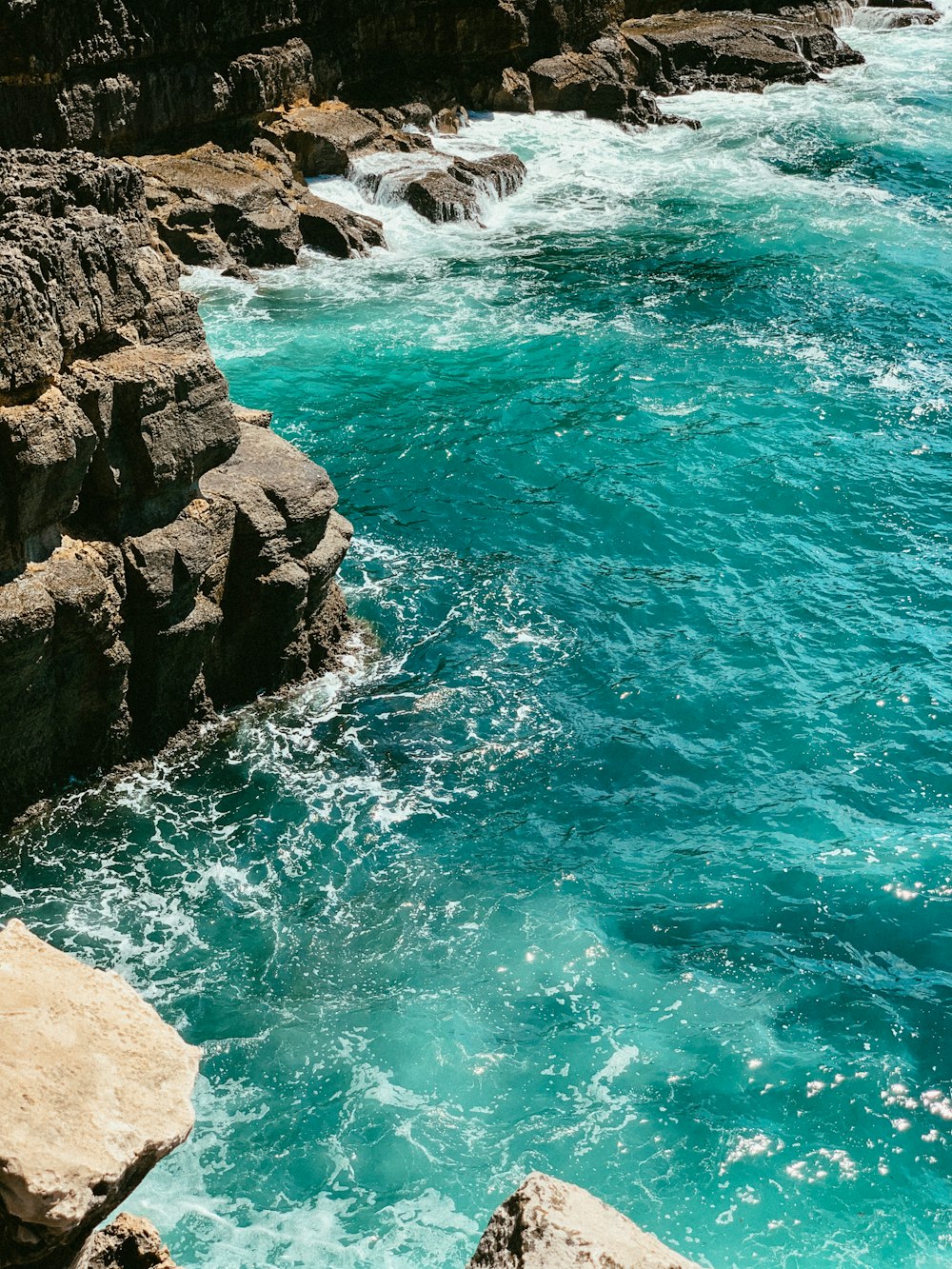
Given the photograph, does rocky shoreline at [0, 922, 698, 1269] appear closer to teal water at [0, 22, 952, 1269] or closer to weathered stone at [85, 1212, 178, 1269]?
weathered stone at [85, 1212, 178, 1269]

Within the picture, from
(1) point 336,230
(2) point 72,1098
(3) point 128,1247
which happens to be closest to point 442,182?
(1) point 336,230

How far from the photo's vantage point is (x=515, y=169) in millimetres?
31734

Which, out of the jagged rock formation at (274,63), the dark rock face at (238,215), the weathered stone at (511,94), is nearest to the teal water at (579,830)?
the dark rock face at (238,215)

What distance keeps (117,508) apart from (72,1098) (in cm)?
890

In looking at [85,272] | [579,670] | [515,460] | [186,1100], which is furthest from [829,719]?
[186,1100]

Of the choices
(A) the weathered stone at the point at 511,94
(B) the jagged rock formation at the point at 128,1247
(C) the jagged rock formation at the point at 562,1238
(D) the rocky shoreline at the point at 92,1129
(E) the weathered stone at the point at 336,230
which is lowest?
(B) the jagged rock formation at the point at 128,1247

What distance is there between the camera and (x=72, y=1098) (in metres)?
4.34

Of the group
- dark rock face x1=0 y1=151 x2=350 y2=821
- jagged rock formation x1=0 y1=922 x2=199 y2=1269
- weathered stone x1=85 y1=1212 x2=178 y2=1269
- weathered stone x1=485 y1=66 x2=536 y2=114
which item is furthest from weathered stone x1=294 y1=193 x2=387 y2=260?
jagged rock formation x1=0 y1=922 x2=199 y2=1269

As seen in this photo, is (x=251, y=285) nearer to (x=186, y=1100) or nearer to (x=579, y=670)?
(x=579, y=670)

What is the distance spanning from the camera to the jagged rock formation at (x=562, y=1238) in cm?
452

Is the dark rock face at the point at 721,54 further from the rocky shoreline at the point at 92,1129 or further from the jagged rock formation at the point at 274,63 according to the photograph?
the rocky shoreline at the point at 92,1129

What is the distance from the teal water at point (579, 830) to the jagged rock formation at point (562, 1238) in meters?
4.61

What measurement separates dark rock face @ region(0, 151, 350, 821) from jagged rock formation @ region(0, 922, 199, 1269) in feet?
22.8

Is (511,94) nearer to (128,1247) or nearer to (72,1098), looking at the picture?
(128,1247)
